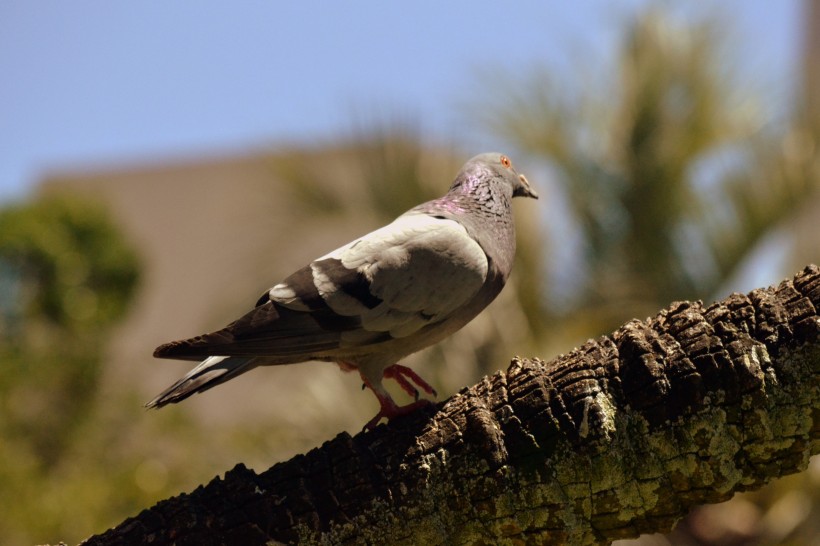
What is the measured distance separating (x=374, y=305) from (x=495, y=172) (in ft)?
3.46

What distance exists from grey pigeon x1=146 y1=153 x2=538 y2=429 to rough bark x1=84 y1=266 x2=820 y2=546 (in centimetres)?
54

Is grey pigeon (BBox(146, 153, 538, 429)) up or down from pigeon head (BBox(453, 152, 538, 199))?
down

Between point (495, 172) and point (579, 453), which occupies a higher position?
point (495, 172)

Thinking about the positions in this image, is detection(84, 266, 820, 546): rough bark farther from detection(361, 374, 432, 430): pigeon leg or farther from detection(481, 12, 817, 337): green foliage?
detection(481, 12, 817, 337): green foliage

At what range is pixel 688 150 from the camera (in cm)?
1134

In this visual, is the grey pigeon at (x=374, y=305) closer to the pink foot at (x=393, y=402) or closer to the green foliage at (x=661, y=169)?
the pink foot at (x=393, y=402)

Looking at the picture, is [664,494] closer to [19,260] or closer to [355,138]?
[355,138]

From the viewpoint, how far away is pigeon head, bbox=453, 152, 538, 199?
4.85 meters

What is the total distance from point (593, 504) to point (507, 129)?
8382 mm

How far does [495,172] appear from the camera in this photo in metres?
4.88

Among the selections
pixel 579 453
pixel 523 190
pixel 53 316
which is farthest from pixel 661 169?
pixel 53 316

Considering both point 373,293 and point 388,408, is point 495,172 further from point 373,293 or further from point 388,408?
point 388,408

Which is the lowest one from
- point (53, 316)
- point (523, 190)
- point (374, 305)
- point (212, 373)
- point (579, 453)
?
point (579, 453)

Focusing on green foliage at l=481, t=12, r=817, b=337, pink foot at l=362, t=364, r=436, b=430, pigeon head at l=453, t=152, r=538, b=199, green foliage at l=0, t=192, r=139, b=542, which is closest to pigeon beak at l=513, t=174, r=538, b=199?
pigeon head at l=453, t=152, r=538, b=199
